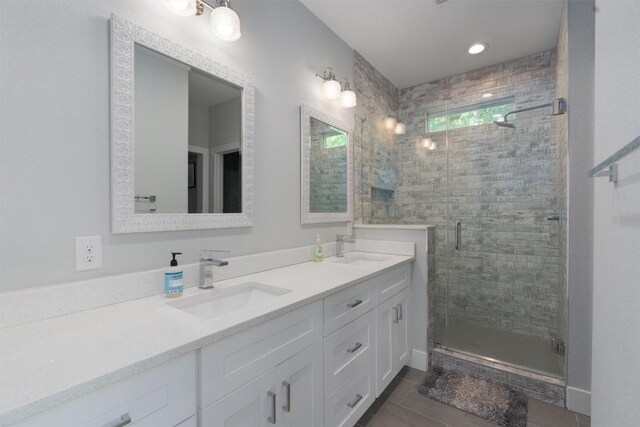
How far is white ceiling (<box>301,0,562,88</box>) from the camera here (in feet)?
6.70

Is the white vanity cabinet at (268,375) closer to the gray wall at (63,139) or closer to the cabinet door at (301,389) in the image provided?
the cabinet door at (301,389)

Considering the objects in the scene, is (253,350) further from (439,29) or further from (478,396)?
(439,29)

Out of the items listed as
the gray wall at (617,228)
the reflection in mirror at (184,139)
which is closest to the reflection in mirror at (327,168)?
the reflection in mirror at (184,139)

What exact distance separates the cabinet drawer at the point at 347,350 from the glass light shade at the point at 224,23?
151 cm

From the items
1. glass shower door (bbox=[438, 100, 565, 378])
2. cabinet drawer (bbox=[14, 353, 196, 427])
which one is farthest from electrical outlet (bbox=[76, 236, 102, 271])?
glass shower door (bbox=[438, 100, 565, 378])

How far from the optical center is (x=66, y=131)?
0.99 m

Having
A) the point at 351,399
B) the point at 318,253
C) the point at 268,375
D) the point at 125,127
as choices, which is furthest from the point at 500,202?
the point at 125,127

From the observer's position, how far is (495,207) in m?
2.59

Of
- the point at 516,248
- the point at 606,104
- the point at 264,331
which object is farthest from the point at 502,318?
the point at 264,331

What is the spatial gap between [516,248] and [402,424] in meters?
1.77

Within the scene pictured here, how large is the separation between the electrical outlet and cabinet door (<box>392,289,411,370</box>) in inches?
63.8

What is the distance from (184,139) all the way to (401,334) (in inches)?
72.5

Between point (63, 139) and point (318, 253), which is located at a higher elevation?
point (63, 139)

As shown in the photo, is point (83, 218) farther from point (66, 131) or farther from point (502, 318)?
point (502, 318)
